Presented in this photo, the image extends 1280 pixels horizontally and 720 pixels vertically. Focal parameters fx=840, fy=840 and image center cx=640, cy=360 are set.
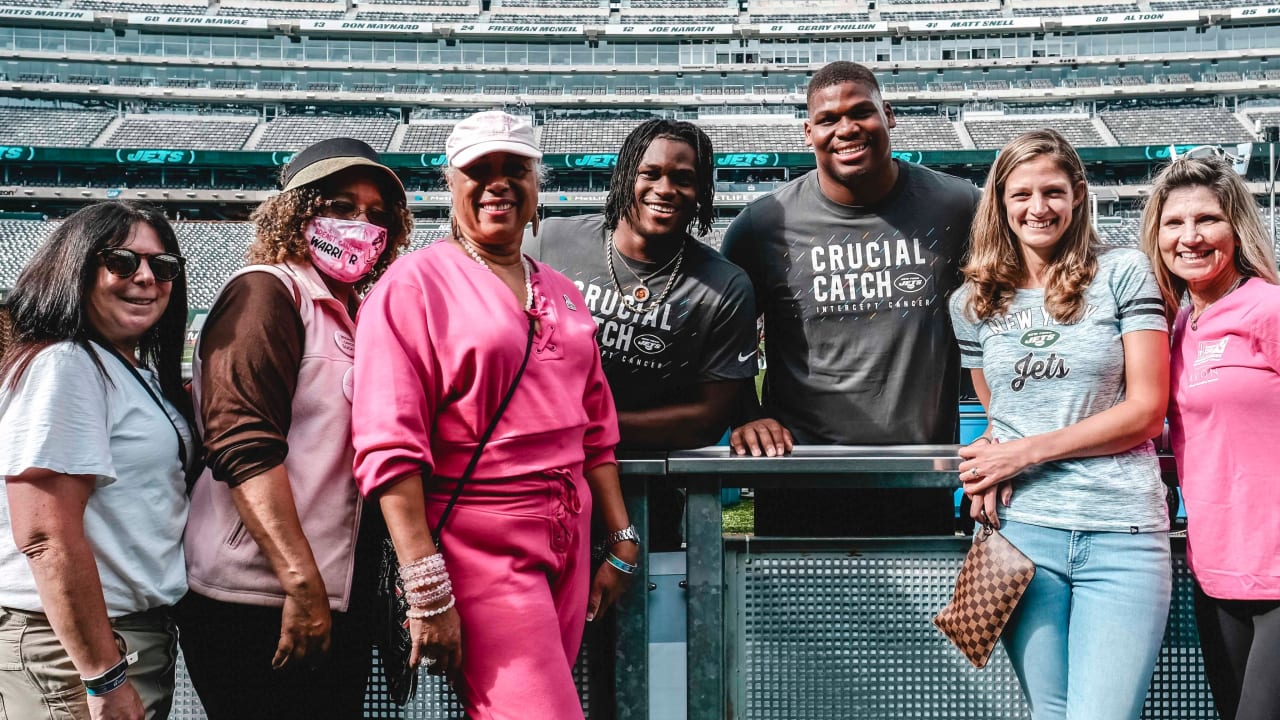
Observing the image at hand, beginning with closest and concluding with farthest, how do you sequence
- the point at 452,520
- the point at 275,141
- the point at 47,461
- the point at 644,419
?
the point at 47,461 → the point at 452,520 → the point at 644,419 → the point at 275,141

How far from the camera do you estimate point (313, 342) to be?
6.66ft

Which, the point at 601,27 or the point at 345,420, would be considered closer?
the point at 345,420

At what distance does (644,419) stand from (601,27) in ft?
180

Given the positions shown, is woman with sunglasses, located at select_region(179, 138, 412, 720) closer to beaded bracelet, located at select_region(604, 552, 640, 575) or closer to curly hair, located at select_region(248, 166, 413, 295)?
curly hair, located at select_region(248, 166, 413, 295)

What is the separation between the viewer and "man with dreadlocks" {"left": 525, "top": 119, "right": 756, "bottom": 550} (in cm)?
271

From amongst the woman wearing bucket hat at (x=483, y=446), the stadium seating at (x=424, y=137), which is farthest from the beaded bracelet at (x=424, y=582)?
the stadium seating at (x=424, y=137)

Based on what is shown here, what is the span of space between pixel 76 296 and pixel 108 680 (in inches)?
33.4

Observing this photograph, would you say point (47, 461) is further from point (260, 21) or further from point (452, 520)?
point (260, 21)

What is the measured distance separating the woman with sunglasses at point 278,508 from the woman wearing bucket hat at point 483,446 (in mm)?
234

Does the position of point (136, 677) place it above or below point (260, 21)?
below

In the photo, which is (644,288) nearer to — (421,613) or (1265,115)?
(421,613)

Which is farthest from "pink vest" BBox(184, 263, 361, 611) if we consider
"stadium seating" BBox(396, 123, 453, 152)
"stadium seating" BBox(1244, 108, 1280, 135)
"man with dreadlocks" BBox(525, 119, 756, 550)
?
"stadium seating" BBox(1244, 108, 1280, 135)

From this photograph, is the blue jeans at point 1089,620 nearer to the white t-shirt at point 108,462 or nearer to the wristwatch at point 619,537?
the wristwatch at point 619,537

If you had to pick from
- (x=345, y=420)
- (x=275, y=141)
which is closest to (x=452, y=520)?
(x=345, y=420)
